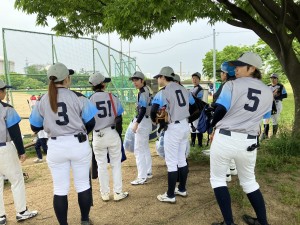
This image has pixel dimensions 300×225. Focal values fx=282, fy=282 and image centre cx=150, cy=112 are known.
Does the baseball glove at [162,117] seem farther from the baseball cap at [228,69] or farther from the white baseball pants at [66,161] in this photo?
the white baseball pants at [66,161]

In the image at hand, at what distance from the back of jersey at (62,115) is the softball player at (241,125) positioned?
1.59 meters

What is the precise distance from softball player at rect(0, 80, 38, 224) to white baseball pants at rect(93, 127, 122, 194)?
1063 mm

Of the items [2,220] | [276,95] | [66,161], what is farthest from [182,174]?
[276,95]

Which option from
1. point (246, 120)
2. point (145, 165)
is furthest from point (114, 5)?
point (145, 165)

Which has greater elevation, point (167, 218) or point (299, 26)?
point (299, 26)

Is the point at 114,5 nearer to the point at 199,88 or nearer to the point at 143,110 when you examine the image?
the point at 143,110

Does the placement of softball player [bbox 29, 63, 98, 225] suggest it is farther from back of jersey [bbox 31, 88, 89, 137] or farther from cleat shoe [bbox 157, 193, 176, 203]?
cleat shoe [bbox 157, 193, 176, 203]

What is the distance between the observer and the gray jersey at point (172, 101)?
166 inches

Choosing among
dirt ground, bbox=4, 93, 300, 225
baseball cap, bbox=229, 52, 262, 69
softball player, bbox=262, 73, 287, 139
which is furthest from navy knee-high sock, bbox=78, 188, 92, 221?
softball player, bbox=262, 73, 287, 139

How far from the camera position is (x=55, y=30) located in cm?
610

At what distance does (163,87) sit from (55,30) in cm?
319

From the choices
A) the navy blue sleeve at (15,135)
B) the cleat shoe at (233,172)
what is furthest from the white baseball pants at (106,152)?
the cleat shoe at (233,172)

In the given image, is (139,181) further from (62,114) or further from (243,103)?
(243,103)

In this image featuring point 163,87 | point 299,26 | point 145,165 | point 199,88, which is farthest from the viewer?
point 199,88
